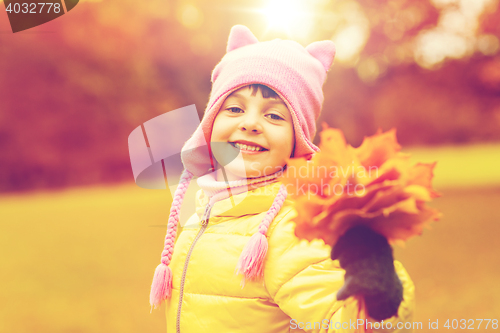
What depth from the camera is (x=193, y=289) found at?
1321 mm

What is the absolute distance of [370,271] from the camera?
76cm

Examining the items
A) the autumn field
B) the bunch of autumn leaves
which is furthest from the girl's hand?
the autumn field

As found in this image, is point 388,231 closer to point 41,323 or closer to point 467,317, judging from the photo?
point 467,317

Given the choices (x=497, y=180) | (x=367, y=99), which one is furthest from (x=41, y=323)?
(x=497, y=180)

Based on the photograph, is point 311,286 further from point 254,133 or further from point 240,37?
point 240,37

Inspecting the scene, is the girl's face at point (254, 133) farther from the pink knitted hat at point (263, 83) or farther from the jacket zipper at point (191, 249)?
the jacket zipper at point (191, 249)

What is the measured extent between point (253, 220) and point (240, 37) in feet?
2.70

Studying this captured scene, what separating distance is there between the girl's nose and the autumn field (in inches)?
53.3

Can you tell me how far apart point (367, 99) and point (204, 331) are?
988 cm

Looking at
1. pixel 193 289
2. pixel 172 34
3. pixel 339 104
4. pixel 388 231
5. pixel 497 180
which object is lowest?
pixel 193 289

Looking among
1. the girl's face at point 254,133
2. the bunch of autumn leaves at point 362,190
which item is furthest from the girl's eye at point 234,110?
the bunch of autumn leaves at point 362,190

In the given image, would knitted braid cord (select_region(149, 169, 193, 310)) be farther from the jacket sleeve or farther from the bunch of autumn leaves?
the bunch of autumn leaves

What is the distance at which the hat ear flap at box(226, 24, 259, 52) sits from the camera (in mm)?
1598

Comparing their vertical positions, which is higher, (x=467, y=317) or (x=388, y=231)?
(x=388, y=231)
